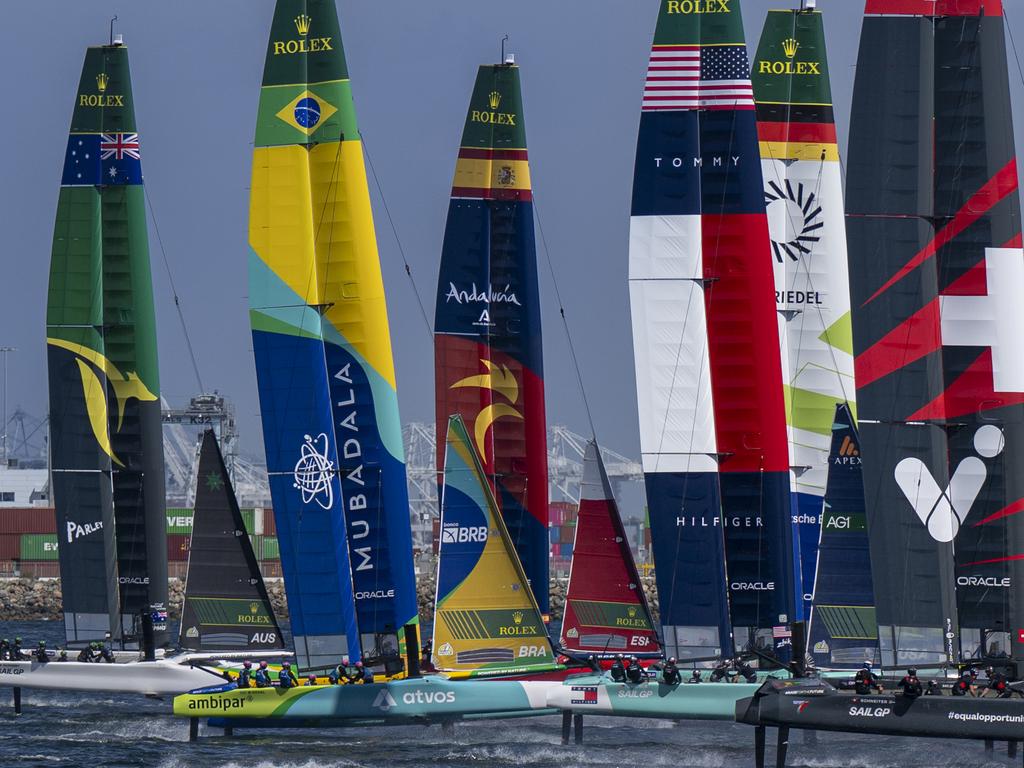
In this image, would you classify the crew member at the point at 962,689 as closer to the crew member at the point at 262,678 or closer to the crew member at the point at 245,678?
the crew member at the point at 262,678

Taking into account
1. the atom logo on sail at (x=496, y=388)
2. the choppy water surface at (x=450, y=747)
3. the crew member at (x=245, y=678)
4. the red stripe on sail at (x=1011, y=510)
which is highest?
the atom logo on sail at (x=496, y=388)

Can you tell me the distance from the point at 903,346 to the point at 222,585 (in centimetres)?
1172

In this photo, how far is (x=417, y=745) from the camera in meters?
26.6

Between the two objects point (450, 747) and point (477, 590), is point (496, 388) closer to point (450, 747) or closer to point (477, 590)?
point (477, 590)

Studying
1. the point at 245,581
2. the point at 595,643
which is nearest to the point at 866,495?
the point at 595,643

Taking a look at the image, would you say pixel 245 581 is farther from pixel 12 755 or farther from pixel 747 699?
pixel 747 699

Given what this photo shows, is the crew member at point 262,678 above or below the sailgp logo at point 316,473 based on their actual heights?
below

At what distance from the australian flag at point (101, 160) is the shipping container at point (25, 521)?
61991 millimetres

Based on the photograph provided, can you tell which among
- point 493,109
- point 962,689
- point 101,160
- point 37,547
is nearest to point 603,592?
point 962,689

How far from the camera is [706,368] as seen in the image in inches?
1059

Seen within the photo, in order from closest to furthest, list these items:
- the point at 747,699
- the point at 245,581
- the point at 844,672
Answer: the point at 747,699
the point at 844,672
the point at 245,581

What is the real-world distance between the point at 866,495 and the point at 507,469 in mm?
9075

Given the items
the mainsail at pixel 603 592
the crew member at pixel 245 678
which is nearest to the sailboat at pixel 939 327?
the mainsail at pixel 603 592

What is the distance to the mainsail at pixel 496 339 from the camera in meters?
32.4
